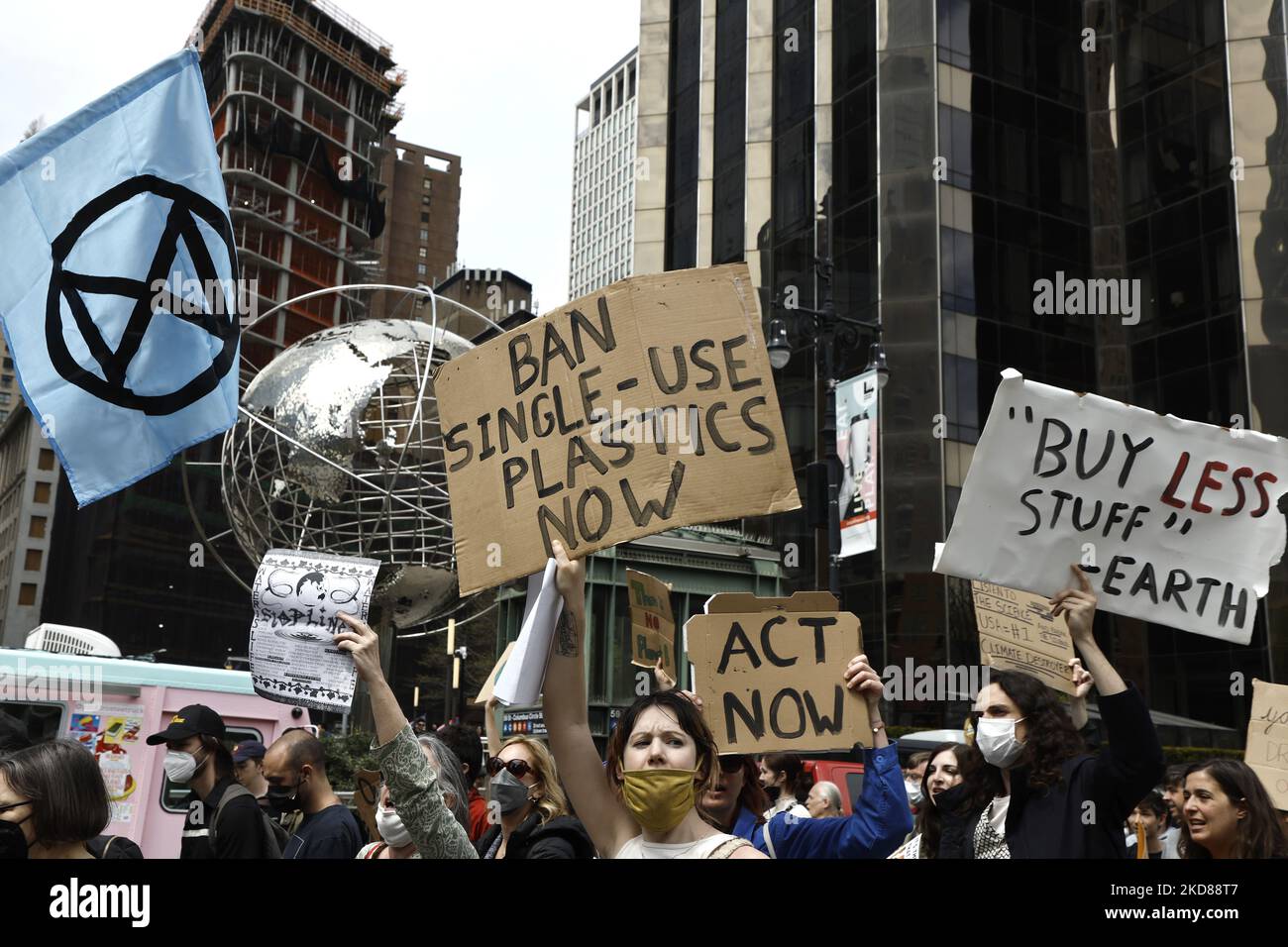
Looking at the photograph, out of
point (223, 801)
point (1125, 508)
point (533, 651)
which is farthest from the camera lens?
point (223, 801)

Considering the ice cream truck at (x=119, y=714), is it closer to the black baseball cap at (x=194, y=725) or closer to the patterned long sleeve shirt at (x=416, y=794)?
the black baseball cap at (x=194, y=725)

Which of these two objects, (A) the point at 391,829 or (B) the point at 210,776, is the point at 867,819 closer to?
(A) the point at 391,829

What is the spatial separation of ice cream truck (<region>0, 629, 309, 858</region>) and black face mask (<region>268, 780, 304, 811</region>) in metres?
5.33

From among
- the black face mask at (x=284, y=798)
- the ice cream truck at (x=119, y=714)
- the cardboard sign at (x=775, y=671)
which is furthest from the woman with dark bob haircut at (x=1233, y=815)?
the ice cream truck at (x=119, y=714)

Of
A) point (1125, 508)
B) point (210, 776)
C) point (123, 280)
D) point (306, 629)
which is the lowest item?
point (210, 776)

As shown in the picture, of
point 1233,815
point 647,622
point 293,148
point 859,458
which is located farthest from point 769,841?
point 293,148

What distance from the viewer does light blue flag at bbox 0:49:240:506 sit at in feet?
16.3

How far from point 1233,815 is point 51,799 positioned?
345 centimetres

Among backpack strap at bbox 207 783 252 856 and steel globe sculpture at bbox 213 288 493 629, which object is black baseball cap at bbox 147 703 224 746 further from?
steel globe sculpture at bbox 213 288 493 629

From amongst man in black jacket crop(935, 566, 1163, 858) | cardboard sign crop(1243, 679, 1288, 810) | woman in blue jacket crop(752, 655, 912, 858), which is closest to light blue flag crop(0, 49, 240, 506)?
woman in blue jacket crop(752, 655, 912, 858)

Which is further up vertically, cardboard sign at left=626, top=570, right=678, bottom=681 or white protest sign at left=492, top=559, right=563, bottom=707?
cardboard sign at left=626, top=570, right=678, bottom=681

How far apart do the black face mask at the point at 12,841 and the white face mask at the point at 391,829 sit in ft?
5.19

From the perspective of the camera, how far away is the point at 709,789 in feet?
10.6
